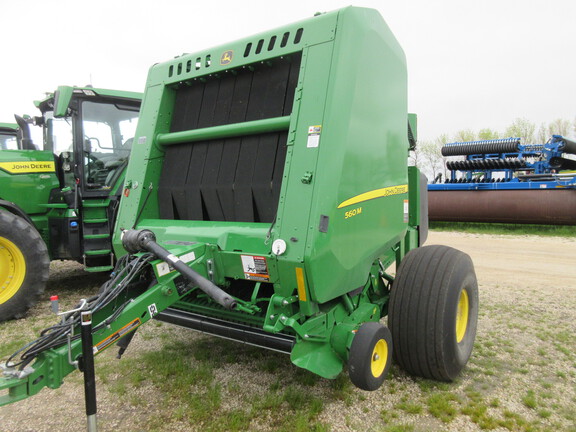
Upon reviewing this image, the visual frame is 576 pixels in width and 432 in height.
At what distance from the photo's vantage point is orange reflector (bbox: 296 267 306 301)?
8.02 feet

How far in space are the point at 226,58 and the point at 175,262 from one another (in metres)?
1.60

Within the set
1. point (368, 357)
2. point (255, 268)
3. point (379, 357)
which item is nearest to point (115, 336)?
point (255, 268)

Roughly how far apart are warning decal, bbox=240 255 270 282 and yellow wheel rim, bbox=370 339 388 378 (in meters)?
0.78

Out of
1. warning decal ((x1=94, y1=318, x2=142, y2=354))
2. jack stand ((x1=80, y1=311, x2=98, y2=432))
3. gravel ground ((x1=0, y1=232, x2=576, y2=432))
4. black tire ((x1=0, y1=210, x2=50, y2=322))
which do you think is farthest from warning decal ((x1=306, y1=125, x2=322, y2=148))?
black tire ((x1=0, y1=210, x2=50, y2=322))

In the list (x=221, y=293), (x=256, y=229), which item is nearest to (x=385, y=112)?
(x=256, y=229)

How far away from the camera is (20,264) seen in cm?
481

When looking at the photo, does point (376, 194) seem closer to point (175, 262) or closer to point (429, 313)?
point (429, 313)

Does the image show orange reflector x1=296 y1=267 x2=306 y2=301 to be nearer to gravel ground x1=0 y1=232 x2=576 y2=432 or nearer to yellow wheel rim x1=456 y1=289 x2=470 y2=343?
gravel ground x1=0 y1=232 x2=576 y2=432

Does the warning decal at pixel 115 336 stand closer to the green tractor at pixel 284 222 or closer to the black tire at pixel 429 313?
the green tractor at pixel 284 222

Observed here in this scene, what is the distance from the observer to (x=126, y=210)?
342cm

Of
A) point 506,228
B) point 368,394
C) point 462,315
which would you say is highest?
point 506,228

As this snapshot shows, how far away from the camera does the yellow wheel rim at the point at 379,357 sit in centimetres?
261

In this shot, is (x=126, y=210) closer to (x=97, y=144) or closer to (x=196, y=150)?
(x=196, y=150)

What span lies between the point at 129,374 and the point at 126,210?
125 centimetres
